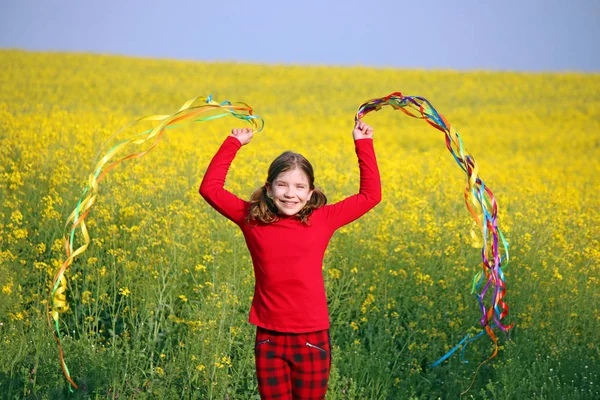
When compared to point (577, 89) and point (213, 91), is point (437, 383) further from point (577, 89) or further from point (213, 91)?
point (577, 89)

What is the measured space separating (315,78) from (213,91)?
19.3 feet

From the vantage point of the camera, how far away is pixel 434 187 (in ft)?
27.4

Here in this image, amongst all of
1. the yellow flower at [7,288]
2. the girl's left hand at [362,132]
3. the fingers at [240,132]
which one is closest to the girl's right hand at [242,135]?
the fingers at [240,132]

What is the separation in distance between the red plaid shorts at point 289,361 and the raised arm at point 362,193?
46 cm

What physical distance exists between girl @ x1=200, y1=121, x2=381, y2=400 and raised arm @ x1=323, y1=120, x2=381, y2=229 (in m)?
0.01

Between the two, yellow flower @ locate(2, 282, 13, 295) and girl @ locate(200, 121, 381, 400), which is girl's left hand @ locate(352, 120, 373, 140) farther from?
yellow flower @ locate(2, 282, 13, 295)

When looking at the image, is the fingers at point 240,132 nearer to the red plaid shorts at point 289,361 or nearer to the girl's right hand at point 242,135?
the girl's right hand at point 242,135

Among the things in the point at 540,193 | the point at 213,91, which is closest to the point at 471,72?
the point at 213,91

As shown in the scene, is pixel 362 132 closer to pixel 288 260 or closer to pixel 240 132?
pixel 240 132

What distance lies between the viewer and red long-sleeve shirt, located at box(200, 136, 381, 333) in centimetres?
308

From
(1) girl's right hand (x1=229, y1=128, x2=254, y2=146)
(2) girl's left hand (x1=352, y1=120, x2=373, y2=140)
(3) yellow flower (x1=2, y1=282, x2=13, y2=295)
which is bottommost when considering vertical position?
(3) yellow flower (x1=2, y1=282, x2=13, y2=295)

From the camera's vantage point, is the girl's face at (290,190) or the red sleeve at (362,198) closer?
the girl's face at (290,190)

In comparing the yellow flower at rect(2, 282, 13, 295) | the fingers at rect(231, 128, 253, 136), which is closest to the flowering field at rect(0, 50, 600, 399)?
the yellow flower at rect(2, 282, 13, 295)

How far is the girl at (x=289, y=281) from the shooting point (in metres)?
3.08
